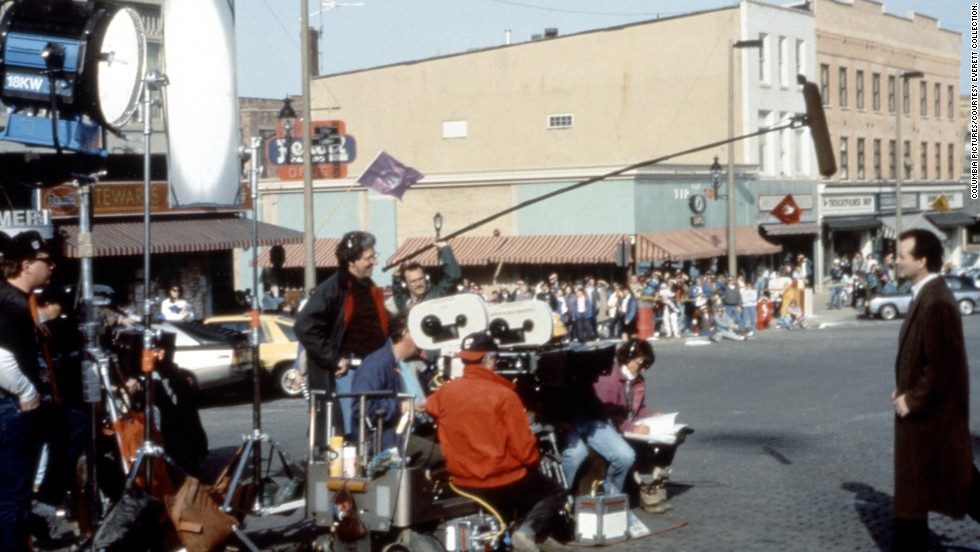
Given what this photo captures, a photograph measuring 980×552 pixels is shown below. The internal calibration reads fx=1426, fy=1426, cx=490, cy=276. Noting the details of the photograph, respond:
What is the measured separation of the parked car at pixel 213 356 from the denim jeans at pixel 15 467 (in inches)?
466

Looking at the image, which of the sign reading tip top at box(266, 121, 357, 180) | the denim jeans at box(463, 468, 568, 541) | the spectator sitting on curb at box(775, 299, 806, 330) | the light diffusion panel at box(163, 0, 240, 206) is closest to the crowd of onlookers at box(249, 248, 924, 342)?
the spectator sitting on curb at box(775, 299, 806, 330)

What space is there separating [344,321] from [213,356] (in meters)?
10.9

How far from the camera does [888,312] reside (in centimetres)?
4175

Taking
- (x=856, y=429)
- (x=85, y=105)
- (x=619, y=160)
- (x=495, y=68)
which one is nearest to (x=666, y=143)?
(x=619, y=160)

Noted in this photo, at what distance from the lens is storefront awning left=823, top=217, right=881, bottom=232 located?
55.0 meters

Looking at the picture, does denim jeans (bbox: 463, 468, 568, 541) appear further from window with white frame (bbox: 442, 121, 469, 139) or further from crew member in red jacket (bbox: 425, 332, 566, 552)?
window with white frame (bbox: 442, 121, 469, 139)

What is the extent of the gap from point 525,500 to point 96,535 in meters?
2.38

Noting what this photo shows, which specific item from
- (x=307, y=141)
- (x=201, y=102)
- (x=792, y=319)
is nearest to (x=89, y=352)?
(x=201, y=102)

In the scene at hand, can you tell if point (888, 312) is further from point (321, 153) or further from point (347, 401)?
point (347, 401)

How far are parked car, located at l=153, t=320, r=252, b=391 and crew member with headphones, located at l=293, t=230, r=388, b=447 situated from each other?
10487 millimetres

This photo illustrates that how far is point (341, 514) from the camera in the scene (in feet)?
26.3

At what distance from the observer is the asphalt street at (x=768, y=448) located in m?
9.38

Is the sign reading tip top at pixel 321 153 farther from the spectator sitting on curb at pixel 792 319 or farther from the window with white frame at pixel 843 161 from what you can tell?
the window with white frame at pixel 843 161

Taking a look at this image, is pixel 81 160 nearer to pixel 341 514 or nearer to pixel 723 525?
pixel 341 514
